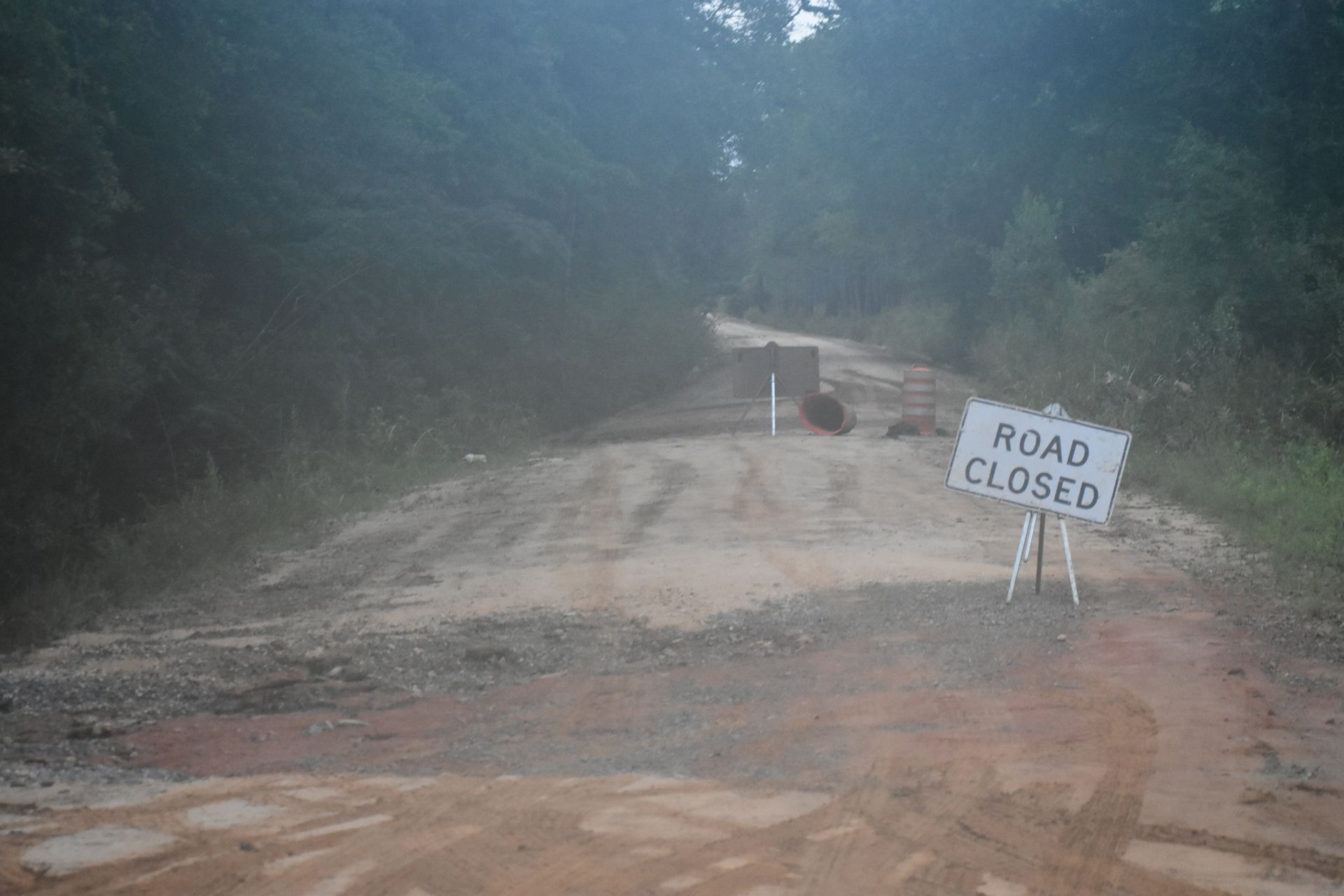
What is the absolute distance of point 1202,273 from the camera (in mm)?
21281

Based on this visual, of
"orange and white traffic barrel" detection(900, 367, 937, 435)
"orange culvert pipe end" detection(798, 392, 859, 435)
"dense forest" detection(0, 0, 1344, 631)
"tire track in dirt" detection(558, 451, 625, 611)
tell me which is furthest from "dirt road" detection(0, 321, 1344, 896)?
"orange culvert pipe end" detection(798, 392, 859, 435)

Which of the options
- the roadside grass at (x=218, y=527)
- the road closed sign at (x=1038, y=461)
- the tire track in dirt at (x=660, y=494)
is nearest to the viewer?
the road closed sign at (x=1038, y=461)

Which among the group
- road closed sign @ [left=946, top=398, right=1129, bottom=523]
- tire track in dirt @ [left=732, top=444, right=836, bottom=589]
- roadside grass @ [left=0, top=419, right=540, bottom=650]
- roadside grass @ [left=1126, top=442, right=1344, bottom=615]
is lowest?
roadside grass @ [left=0, top=419, right=540, bottom=650]

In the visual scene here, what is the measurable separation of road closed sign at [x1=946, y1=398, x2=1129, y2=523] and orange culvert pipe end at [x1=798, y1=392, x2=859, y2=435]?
13649 millimetres

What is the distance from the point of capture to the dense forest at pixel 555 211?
13539mm

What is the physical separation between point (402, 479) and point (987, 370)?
2296cm

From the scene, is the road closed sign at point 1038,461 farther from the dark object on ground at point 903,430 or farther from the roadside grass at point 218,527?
the dark object on ground at point 903,430

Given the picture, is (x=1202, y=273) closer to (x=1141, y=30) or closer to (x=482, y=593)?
(x=1141, y=30)

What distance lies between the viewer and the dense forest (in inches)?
533

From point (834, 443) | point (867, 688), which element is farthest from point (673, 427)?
point (867, 688)

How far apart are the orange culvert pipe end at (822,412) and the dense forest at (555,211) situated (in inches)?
167

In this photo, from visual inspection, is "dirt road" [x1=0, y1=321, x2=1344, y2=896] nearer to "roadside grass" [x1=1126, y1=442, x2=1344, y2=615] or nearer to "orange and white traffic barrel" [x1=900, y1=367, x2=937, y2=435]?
"roadside grass" [x1=1126, y1=442, x2=1344, y2=615]

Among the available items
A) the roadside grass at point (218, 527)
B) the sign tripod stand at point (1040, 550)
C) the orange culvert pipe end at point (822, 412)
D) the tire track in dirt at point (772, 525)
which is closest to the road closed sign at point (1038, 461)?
the sign tripod stand at point (1040, 550)

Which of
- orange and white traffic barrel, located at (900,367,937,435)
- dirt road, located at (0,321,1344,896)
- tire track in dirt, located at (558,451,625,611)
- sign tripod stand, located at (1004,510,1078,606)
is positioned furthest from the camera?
orange and white traffic barrel, located at (900,367,937,435)
